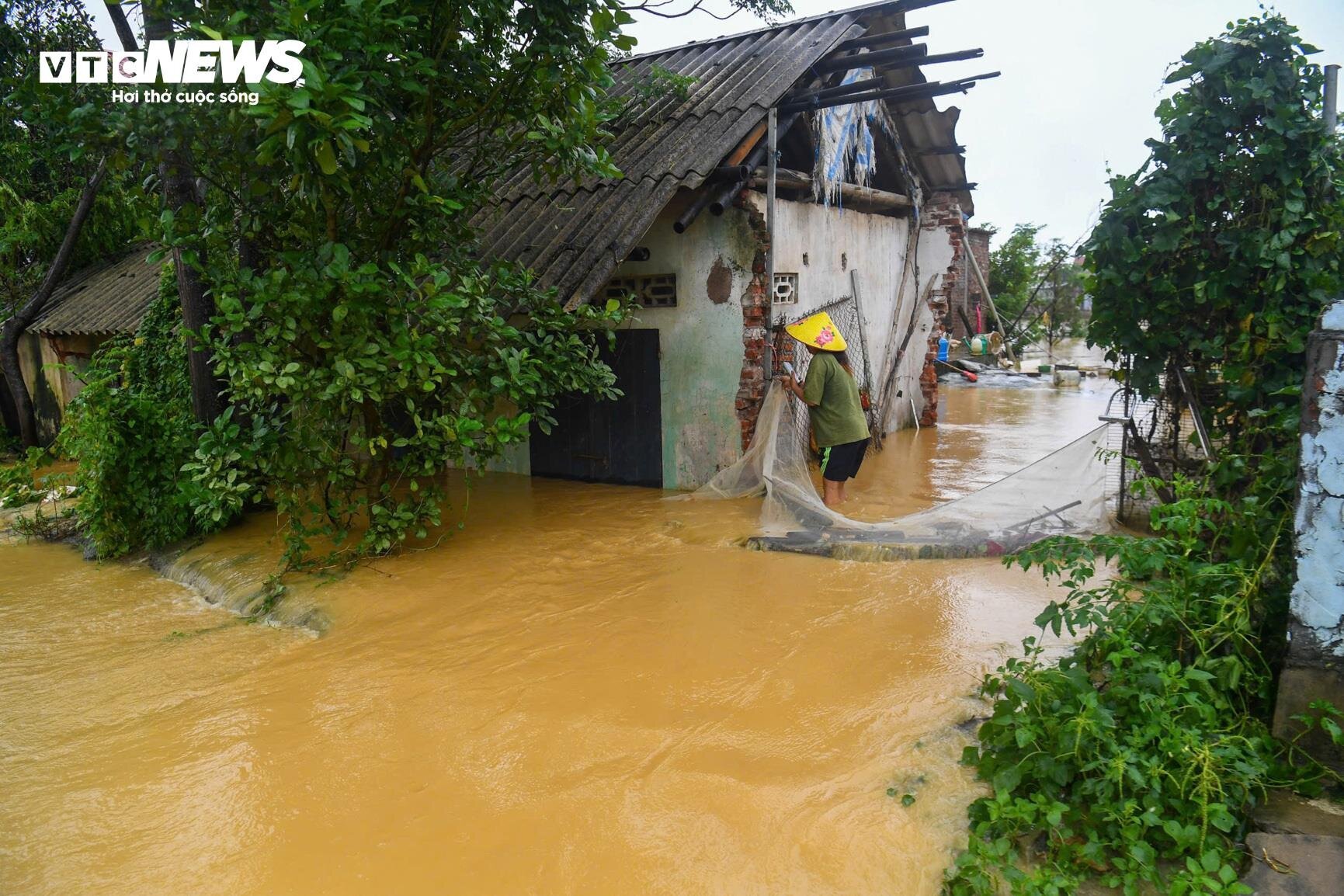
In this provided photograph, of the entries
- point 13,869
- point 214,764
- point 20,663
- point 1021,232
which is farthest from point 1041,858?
point 1021,232

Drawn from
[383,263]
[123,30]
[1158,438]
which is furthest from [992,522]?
[123,30]

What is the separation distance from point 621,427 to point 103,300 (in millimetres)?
9120

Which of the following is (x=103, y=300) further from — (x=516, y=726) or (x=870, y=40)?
(x=516, y=726)

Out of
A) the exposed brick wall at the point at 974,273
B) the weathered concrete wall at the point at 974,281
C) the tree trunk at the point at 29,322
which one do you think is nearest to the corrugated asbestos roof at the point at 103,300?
the tree trunk at the point at 29,322

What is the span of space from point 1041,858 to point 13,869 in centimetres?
377

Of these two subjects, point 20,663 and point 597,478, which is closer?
point 20,663

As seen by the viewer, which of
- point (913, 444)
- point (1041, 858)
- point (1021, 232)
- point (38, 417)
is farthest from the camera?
point (1021, 232)

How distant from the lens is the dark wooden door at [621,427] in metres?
8.76

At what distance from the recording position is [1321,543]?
324 centimetres

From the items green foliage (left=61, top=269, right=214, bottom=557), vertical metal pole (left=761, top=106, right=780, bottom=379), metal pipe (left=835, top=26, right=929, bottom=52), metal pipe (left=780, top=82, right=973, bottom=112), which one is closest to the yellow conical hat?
vertical metal pole (left=761, top=106, right=780, bottom=379)

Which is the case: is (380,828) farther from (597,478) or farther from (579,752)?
(597,478)

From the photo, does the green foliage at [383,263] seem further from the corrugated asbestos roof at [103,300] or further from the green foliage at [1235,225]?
the corrugated asbestos roof at [103,300]

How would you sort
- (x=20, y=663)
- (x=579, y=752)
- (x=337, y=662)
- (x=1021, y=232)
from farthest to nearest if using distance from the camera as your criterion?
(x=1021, y=232), (x=20, y=663), (x=337, y=662), (x=579, y=752)

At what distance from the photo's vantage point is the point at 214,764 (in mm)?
3990
